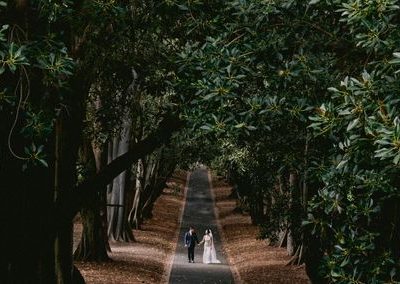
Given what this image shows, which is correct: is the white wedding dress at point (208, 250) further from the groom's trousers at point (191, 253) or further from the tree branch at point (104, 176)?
the tree branch at point (104, 176)

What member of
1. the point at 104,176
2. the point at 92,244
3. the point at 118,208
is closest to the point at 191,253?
the point at 118,208

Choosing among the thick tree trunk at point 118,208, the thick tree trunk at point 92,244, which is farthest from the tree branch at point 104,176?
the thick tree trunk at point 118,208

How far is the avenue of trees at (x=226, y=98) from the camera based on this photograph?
656 centimetres

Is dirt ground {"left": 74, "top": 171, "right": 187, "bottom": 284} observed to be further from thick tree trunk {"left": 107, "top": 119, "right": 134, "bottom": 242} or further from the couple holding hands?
the couple holding hands

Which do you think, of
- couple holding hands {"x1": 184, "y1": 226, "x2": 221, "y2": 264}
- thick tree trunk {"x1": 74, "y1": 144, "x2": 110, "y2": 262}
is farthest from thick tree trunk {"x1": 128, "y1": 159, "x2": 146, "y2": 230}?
thick tree trunk {"x1": 74, "y1": 144, "x2": 110, "y2": 262}

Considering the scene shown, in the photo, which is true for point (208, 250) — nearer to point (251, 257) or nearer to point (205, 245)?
point (205, 245)

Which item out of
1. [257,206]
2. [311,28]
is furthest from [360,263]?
[257,206]

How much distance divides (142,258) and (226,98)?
21.3m

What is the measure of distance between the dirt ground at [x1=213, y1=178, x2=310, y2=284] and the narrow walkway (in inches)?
18.8

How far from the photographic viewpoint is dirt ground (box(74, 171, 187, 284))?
22.6 meters

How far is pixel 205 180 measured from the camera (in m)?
87.6

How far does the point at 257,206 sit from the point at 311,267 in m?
23.5

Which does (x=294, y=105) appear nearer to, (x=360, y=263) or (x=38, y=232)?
(x=360, y=263)

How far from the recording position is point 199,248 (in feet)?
117
